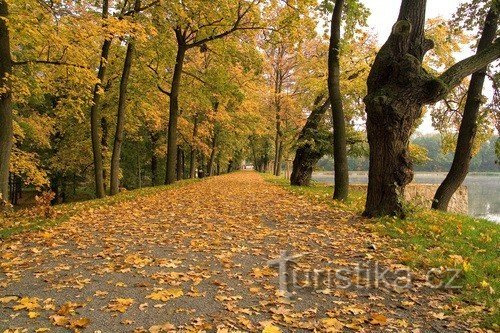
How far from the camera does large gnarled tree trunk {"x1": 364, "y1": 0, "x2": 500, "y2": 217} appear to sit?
785 centimetres

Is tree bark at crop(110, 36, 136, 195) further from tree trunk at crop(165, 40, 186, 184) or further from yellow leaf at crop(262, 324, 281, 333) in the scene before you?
yellow leaf at crop(262, 324, 281, 333)

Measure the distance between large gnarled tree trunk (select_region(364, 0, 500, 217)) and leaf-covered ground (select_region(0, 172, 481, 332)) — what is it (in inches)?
39.8

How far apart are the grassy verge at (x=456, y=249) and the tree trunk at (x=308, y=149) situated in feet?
26.8

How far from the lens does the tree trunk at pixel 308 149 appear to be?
16.5 metres

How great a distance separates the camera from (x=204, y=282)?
4.73 m

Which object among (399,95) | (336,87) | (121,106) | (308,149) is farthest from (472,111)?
(121,106)

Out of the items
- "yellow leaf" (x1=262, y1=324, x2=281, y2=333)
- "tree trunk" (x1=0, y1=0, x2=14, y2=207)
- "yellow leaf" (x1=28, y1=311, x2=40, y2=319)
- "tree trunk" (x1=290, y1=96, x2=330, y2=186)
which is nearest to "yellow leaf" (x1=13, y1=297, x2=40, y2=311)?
"yellow leaf" (x1=28, y1=311, x2=40, y2=319)

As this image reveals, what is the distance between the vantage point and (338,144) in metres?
11.0

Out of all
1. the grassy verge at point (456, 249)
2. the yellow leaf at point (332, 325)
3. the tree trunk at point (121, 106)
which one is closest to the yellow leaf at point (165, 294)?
the yellow leaf at point (332, 325)

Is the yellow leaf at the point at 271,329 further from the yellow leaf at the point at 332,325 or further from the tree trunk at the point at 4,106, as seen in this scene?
the tree trunk at the point at 4,106

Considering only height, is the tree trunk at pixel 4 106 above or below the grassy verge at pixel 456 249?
above

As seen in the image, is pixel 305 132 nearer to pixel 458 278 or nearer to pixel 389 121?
pixel 389 121

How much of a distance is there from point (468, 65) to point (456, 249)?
4.14 m

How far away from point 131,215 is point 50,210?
5.81 ft
